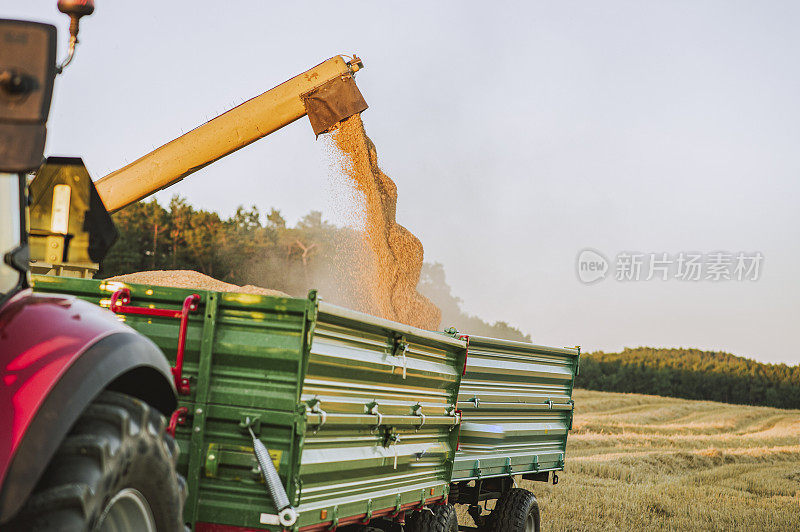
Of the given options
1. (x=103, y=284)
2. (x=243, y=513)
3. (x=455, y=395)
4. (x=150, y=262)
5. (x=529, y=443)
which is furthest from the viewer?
(x=150, y=262)

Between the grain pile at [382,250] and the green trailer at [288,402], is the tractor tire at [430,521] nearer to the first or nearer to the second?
the green trailer at [288,402]

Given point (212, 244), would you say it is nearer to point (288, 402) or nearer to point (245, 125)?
point (245, 125)

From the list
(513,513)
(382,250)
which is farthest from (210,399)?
(382,250)

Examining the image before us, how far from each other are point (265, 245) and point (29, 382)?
26.4m

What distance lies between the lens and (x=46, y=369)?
272 cm

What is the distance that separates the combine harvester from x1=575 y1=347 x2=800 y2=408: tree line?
1325 inches

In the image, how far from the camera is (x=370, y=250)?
1075 centimetres

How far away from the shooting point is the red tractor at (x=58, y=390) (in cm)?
251

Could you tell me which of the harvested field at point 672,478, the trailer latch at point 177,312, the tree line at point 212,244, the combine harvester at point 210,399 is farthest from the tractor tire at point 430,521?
the tree line at point 212,244

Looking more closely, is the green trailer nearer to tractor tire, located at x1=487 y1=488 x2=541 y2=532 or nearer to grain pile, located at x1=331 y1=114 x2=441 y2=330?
tractor tire, located at x1=487 y1=488 x2=541 y2=532

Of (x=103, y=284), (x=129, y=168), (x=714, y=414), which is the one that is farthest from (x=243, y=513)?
(x=714, y=414)

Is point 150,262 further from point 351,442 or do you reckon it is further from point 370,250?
point 351,442

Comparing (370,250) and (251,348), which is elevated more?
(370,250)

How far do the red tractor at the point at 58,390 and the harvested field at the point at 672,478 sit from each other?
283 inches
